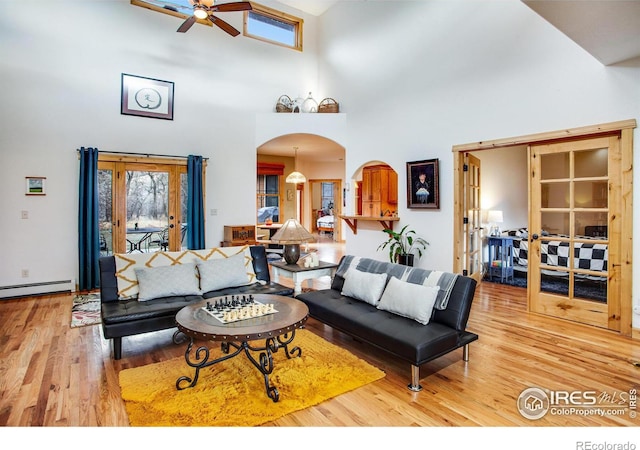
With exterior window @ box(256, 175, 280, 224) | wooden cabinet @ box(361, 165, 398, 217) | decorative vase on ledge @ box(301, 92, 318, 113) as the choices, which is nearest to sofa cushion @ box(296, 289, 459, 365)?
decorative vase on ledge @ box(301, 92, 318, 113)

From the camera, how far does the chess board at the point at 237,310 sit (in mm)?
2568

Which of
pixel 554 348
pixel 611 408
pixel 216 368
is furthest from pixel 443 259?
pixel 216 368

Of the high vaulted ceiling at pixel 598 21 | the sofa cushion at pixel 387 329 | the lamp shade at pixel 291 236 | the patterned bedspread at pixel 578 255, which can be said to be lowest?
the sofa cushion at pixel 387 329

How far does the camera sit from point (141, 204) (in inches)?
234

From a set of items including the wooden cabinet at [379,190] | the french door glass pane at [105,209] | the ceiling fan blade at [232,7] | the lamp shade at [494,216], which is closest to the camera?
the ceiling fan blade at [232,7]

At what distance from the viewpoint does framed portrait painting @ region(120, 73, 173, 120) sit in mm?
5691

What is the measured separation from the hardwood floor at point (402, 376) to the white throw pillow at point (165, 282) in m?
0.45

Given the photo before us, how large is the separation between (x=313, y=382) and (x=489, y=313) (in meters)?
2.63

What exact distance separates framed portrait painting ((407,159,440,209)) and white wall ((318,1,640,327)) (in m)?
0.10

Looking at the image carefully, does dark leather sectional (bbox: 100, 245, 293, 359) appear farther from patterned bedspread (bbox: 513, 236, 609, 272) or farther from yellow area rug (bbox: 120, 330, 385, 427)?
patterned bedspread (bbox: 513, 236, 609, 272)

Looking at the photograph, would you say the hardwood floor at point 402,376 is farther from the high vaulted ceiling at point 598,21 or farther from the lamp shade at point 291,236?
the high vaulted ceiling at point 598,21

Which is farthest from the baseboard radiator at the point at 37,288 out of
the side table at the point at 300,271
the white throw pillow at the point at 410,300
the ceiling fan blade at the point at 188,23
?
the white throw pillow at the point at 410,300
